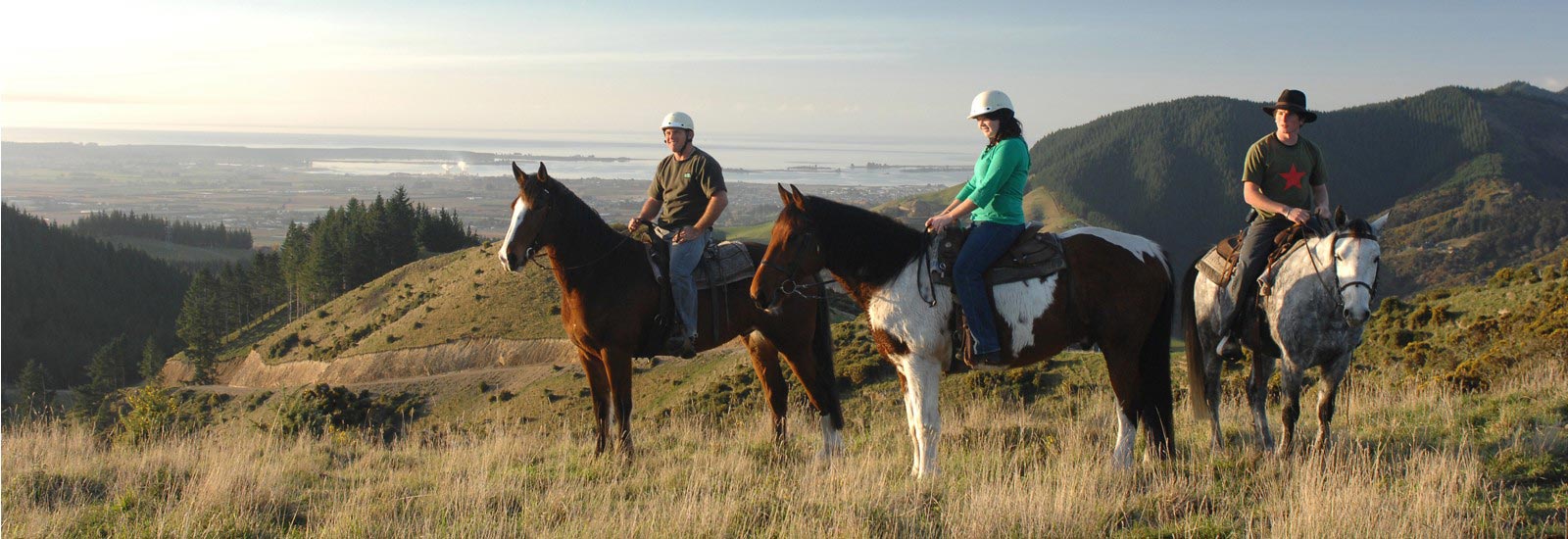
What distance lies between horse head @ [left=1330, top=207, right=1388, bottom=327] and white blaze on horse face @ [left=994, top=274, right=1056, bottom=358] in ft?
6.39

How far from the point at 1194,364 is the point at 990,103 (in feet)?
10.1

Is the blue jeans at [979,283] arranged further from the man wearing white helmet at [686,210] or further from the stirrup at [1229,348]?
the man wearing white helmet at [686,210]

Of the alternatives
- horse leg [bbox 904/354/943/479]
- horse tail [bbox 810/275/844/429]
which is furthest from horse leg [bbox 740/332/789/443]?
horse leg [bbox 904/354/943/479]

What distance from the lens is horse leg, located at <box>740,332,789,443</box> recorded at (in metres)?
9.43

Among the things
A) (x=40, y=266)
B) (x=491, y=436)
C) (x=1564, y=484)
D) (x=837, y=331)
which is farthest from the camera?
(x=40, y=266)

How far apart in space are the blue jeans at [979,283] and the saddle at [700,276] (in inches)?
118

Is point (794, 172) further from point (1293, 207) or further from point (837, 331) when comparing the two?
point (1293, 207)

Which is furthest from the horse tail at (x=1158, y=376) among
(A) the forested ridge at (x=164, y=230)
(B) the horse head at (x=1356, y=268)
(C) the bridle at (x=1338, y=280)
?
(A) the forested ridge at (x=164, y=230)

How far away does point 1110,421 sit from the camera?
967 cm

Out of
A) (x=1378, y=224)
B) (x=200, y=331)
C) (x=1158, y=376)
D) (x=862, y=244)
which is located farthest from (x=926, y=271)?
(x=200, y=331)

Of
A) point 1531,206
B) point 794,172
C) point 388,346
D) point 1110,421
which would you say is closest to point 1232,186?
point 1531,206

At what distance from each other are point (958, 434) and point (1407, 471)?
12.1ft

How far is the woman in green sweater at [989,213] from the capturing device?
22.1 ft

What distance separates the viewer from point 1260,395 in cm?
764
